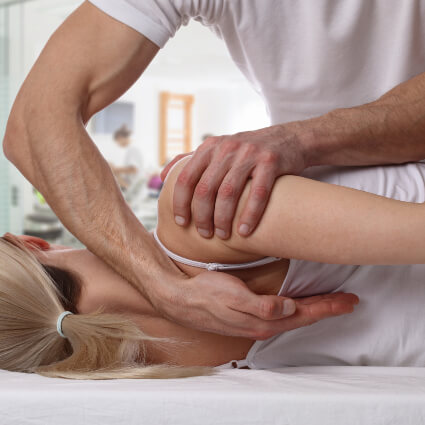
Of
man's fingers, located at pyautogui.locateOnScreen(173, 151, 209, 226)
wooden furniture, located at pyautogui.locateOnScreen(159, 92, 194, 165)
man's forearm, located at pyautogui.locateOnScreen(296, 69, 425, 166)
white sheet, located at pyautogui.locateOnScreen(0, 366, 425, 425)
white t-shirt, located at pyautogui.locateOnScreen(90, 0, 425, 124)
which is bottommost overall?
white sheet, located at pyautogui.locateOnScreen(0, 366, 425, 425)

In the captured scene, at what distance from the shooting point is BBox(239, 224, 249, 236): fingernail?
0.93 meters

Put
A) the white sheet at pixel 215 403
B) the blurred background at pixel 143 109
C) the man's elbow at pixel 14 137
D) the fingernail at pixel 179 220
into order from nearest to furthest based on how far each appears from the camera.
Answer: the white sheet at pixel 215 403 → the fingernail at pixel 179 220 → the man's elbow at pixel 14 137 → the blurred background at pixel 143 109

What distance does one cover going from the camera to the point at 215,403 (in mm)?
781

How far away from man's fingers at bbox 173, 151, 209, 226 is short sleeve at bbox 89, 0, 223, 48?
40cm

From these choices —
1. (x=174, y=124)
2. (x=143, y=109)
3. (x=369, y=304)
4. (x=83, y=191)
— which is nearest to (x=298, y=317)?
(x=369, y=304)

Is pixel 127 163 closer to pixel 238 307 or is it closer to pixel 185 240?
pixel 185 240

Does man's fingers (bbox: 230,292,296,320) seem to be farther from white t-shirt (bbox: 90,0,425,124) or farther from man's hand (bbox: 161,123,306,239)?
white t-shirt (bbox: 90,0,425,124)

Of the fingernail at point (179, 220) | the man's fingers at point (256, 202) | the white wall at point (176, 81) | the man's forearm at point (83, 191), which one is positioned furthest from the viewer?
the white wall at point (176, 81)

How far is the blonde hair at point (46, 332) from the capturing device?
1.05 metres

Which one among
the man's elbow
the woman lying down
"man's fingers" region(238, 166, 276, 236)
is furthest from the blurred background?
"man's fingers" region(238, 166, 276, 236)

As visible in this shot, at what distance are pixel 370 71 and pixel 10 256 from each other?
1004 mm

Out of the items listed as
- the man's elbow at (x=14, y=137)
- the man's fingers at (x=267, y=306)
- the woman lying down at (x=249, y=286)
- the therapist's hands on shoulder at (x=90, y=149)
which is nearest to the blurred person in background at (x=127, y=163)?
the man's elbow at (x=14, y=137)

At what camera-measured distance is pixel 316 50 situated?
136cm

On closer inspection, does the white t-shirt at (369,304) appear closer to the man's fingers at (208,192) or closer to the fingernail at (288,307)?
the fingernail at (288,307)
